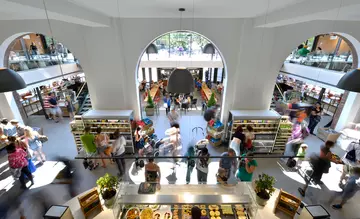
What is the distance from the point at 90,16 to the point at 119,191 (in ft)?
12.9

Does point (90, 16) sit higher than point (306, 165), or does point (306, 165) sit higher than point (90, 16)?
point (90, 16)

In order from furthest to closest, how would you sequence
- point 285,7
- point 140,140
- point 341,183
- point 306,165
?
point 140,140 < point 306,165 < point 341,183 < point 285,7

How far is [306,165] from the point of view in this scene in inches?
221

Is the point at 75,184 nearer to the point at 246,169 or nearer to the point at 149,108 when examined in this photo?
the point at 246,169

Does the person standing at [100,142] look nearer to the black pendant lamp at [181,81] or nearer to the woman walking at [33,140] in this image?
the woman walking at [33,140]

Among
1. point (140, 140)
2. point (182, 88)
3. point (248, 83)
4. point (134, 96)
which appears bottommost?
point (140, 140)

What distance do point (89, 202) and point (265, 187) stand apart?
2.73 meters

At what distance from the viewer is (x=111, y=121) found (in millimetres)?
6047

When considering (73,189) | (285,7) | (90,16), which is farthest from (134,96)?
(285,7)

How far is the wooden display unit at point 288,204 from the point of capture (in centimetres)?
253

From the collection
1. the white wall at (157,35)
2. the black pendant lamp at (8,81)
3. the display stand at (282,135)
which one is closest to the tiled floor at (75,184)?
the display stand at (282,135)

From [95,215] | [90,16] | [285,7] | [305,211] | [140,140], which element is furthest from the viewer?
[140,140]

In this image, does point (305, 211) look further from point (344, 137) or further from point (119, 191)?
point (344, 137)

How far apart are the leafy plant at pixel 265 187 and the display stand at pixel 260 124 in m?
3.35
